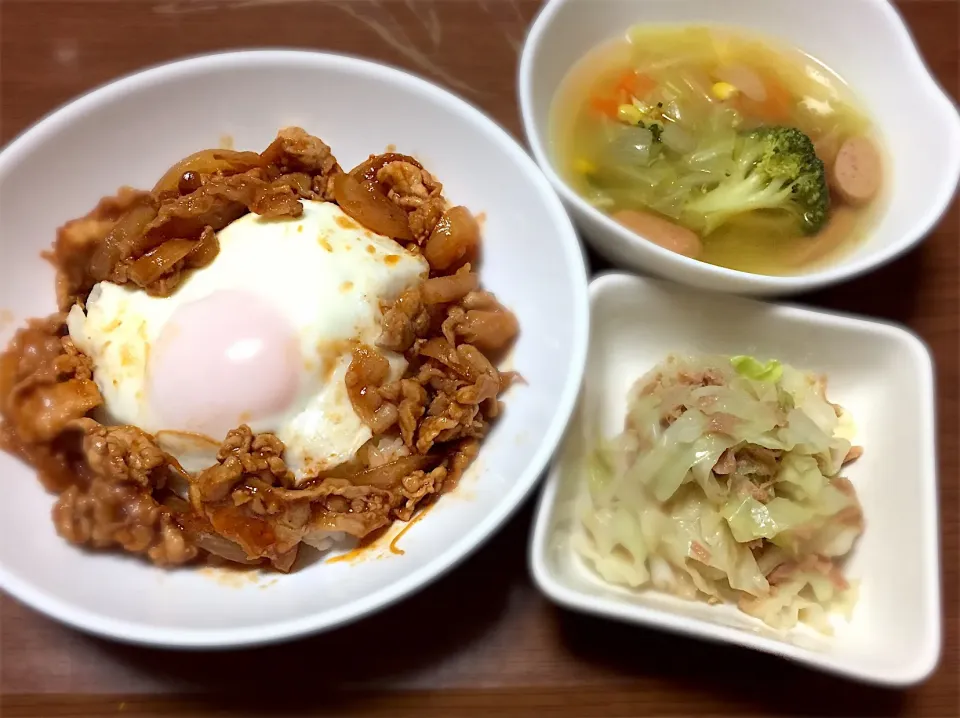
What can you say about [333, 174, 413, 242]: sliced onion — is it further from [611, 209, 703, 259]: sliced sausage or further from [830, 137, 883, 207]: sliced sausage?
[830, 137, 883, 207]: sliced sausage

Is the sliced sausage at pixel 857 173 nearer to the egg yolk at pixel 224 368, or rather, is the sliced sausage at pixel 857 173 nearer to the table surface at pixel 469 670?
the table surface at pixel 469 670

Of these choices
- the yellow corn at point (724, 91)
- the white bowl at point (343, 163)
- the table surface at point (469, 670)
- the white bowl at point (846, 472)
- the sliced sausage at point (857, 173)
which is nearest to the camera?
the white bowl at point (343, 163)

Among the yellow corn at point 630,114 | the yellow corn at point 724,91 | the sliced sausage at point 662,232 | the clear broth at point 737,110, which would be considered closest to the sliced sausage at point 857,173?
the clear broth at point 737,110

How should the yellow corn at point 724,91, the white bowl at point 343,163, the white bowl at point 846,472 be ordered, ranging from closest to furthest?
the white bowl at point 343,163
the white bowl at point 846,472
the yellow corn at point 724,91

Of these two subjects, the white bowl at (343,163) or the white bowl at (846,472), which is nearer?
the white bowl at (343,163)

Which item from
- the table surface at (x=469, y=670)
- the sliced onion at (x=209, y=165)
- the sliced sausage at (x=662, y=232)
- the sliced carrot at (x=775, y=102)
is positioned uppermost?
the sliced onion at (x=209, y=165)

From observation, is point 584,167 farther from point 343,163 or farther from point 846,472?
point 846,472

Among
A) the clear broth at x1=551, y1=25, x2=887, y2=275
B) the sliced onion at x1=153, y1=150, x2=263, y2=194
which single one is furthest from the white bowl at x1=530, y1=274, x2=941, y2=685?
the sliced onion at x1=153, y1=150, x2=263, y2=194
